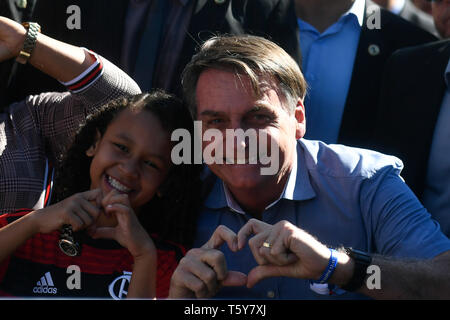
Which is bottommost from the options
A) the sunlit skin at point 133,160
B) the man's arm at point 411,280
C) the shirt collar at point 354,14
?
the man's arm at point 411,280

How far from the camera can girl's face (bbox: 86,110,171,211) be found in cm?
245

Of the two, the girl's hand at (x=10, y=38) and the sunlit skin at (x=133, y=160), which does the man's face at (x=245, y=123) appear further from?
the girl's hand at (x=10, y=38)

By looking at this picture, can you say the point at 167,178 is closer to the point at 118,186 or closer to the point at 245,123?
the point at 118,186

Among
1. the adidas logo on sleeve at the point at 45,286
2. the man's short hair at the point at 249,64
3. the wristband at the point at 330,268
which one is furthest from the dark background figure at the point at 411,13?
the adidas logo on sleeve at the point at 45,286

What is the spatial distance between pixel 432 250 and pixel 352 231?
0.33 metres

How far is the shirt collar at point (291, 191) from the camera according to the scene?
2.49 meters

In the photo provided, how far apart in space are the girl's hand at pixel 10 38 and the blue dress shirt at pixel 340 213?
947 millimetres

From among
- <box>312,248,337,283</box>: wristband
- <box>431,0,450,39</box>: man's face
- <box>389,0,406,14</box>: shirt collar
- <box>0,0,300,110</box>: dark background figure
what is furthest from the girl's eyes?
<box>389,0,406,14</box>: shirt collar

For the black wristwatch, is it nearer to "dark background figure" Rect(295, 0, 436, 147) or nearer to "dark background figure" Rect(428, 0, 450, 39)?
"dark background figure" Rect(295, 0, 436, 147)

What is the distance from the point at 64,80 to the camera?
8.56ft

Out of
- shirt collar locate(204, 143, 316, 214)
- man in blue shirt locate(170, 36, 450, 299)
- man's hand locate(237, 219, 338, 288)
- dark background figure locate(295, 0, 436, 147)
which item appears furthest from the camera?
dark background figure locate(295, 0, 436, 147)

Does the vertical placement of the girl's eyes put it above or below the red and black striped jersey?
above

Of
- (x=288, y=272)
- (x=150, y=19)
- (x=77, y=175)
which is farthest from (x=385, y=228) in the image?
(x=150, y=19)
